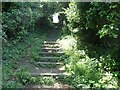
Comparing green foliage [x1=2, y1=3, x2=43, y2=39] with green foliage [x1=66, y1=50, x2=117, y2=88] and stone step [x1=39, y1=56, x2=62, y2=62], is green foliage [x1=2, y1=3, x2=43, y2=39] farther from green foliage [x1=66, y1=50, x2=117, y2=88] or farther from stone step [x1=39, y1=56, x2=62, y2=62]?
green foliage [x1=66, y1=50, x2=117, y2=88]

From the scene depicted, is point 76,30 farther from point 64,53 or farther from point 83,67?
point 83,67

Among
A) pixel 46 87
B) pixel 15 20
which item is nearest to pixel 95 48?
pixel 46 87

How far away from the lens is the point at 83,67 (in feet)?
20.5

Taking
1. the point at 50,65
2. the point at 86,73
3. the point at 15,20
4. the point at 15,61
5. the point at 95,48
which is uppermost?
the point at 15,20

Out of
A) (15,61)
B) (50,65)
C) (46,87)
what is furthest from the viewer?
(50,65)

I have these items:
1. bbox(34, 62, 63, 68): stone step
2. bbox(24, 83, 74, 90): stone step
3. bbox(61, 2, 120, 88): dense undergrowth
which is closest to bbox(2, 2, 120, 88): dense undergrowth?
bbox(61, 2, 120, 88): dense undergrowth

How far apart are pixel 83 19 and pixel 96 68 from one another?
2088mm

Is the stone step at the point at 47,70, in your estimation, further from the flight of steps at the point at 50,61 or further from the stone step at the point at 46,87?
the stone step at the point at 46,87

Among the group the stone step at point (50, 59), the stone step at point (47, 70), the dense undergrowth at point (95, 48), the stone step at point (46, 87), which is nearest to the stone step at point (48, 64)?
the stone step at point (47, 70)

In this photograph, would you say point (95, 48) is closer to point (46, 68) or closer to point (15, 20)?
point (46, 68)

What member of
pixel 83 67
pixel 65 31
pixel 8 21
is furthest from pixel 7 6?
pixel 65 31

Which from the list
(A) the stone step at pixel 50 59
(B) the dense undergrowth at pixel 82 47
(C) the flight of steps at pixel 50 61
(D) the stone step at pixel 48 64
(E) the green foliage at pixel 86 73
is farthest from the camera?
(A) the stone step at pixel 50 59

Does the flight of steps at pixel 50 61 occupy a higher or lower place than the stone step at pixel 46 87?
higher

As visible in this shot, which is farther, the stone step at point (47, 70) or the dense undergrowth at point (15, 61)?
the stone step at point (47, 70)
